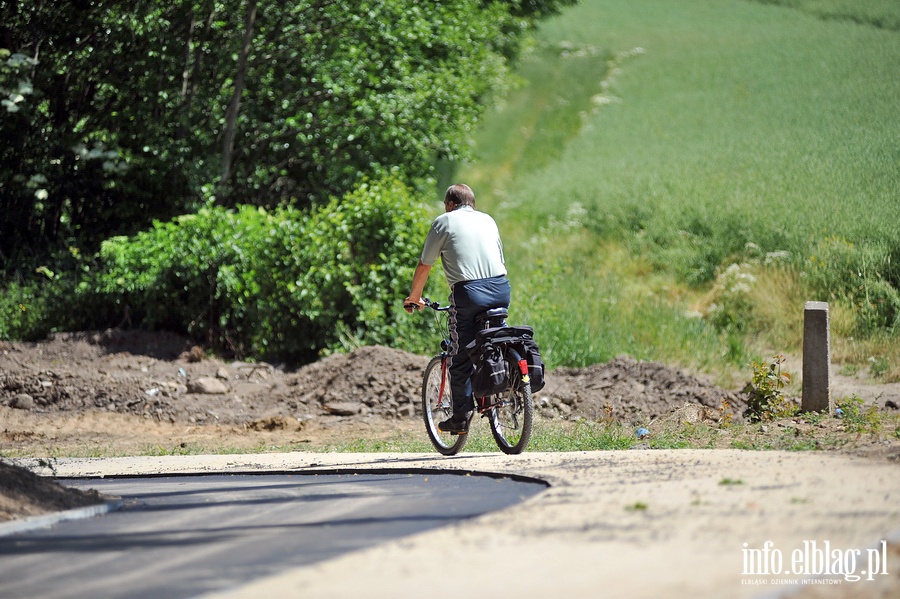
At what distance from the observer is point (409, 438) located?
40.2 feet

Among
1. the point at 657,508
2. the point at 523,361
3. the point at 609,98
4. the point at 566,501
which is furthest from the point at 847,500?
the point at 609,98

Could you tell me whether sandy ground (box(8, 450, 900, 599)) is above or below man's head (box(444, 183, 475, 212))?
below

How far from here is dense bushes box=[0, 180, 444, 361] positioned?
637 inches

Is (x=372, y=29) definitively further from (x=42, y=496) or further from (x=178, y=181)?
(x=42, y=496)

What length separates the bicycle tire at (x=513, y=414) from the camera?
8.90 metres

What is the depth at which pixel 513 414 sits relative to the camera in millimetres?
9125

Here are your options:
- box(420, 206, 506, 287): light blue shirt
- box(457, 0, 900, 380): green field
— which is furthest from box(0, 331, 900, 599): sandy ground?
box(457, 0, 900, 380): green field

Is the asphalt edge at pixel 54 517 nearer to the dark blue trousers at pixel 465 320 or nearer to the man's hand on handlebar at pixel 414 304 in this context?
the dark blue trousers at pixel 465 320

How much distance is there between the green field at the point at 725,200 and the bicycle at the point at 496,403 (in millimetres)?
5566

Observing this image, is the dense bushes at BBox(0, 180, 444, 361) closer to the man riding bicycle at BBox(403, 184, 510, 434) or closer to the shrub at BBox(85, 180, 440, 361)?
the shrub at BBox(85, 180, 440, 361)

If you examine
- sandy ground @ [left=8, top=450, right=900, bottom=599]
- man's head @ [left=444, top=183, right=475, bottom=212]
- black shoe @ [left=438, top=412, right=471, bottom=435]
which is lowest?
sandy ground @ [left=8, top=450, right=900, bottom=599]

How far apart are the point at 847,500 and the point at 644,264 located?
15.6 metres

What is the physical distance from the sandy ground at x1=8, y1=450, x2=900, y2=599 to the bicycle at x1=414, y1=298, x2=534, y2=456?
124 centimetres

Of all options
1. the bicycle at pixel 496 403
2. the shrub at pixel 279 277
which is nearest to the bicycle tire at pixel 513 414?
the bicycle at pixel 496 403
